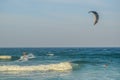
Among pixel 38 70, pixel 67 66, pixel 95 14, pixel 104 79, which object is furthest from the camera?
pixel 67 66

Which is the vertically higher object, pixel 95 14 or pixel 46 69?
pixel 95 14

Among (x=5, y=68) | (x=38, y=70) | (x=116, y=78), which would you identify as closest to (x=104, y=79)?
(x=116, y=78)

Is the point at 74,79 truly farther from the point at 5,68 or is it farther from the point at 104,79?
the point at 5,68

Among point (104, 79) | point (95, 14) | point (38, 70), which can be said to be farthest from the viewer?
point (38, 70)

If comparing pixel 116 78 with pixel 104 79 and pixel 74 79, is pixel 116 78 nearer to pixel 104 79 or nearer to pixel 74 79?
pixel 104 79

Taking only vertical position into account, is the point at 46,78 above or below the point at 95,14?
below

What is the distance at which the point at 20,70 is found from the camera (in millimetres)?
28594

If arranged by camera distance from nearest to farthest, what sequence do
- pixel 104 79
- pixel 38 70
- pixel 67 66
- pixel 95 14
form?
pixel 95 14 < pixel 104 79 < pixel 38 70 < pixel 67 66

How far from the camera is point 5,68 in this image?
29.0m

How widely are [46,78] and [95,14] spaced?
6919mm

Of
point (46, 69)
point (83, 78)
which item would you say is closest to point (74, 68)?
point (46, 69)

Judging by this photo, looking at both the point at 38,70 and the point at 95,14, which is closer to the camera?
the point at 95,14

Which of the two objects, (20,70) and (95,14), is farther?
(20,70)

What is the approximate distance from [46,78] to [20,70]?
22.2 ft
